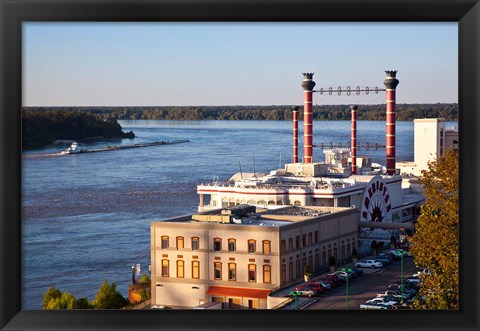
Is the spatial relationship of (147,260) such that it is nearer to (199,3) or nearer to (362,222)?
(362,222)

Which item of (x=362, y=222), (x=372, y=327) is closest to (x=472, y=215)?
(x=372, y=327)

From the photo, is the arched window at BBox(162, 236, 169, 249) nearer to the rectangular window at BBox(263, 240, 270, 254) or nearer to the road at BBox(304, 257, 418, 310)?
the rectangular window at BBox(263, 240, 270, 254)

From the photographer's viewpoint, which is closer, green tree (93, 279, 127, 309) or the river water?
green tree (93, 279, 127, 309)

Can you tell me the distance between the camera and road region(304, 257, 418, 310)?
7.20m

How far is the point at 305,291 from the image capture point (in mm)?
Result: 7223

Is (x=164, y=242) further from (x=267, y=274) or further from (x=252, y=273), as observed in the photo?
(x=267, y=274)

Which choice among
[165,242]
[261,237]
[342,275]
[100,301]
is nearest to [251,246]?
[261,237]

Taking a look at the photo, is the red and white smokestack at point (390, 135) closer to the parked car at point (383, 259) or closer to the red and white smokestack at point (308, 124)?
the red and white smokestack at point (308, 124)

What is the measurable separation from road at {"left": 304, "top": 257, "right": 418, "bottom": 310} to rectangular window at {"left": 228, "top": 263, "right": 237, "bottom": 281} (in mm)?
777

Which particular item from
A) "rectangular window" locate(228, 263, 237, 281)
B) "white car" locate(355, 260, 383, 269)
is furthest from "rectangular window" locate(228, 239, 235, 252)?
"white car" locate(355, 260, 383, 269)

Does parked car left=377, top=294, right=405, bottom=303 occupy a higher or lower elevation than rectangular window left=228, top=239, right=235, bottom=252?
lower

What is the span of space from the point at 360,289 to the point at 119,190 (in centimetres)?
1415

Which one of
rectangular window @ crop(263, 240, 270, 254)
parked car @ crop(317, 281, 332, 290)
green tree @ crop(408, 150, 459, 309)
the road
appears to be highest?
green tree @ crop(408, 150, 459, 309)

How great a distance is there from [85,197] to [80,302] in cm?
1262
